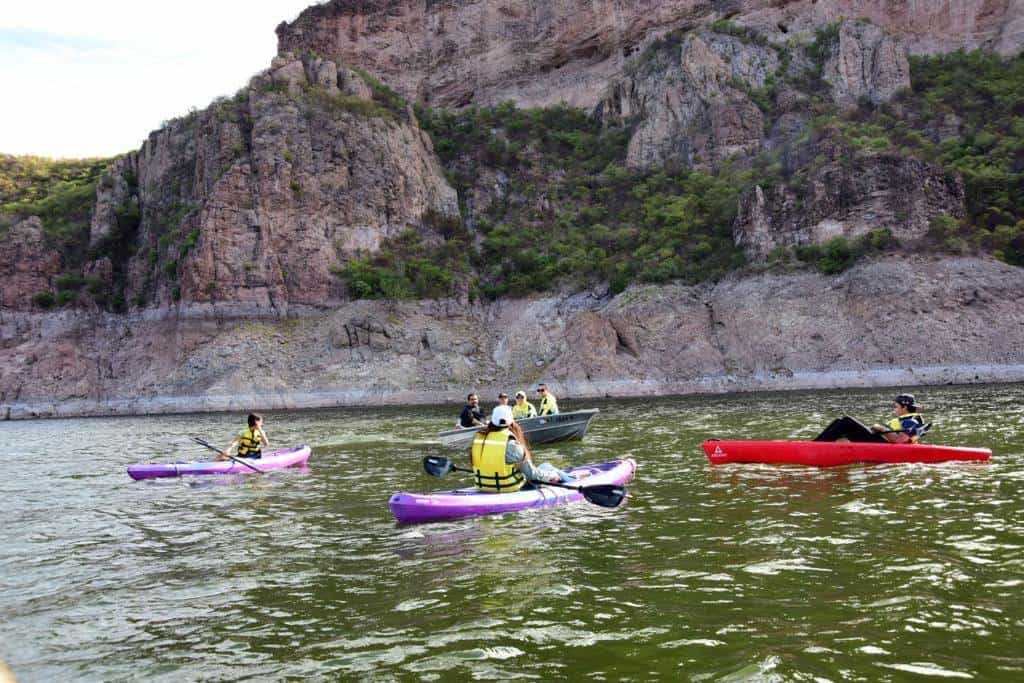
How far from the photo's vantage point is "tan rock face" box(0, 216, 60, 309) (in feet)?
193

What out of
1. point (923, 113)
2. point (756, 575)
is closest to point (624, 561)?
point (756, 575)

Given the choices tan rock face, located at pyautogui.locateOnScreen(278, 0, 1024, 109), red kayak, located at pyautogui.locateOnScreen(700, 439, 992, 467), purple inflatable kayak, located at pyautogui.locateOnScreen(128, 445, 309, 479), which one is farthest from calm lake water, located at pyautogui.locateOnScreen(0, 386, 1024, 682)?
tan rock face, located at pyautogui.locateOnScreen(278, 0, 1024, 109)

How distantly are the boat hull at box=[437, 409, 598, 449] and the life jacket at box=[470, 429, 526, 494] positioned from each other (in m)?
8.26

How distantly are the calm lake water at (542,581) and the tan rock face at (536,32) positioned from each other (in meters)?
69.7

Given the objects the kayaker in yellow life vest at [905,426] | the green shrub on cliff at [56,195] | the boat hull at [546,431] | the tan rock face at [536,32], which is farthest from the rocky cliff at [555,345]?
the tan rock face at [536,32]

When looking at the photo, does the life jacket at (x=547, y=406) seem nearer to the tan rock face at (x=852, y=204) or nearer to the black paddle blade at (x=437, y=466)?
the black paddle blade at (x=437, y=466)

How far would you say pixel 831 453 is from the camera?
575 inches

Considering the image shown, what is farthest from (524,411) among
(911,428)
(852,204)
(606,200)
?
(606,200)

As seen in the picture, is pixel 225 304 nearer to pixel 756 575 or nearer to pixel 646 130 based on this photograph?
pixel 646 130

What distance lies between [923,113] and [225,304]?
53595mm

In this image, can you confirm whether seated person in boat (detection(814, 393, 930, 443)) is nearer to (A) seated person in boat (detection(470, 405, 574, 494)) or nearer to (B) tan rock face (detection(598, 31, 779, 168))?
(A) seated person in boat (detection(470, 405, 574, 494))

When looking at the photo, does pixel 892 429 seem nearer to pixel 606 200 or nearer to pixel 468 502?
pixel 468 502

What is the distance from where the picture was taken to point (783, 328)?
144 ft

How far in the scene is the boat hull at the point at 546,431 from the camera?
808 inches
